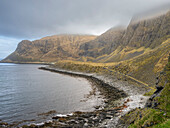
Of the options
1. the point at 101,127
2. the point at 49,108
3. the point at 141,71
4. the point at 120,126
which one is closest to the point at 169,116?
the point at 120,126

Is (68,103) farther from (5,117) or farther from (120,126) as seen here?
(120,126)

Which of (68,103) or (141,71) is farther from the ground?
(141,71)

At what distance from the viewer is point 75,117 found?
28.7 m

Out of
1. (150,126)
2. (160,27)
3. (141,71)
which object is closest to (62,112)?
(150,126)

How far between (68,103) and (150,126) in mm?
29333

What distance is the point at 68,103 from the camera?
4053 cm

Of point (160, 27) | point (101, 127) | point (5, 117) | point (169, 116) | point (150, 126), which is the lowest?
point (5, 117)

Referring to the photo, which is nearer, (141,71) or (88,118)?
(88,118)

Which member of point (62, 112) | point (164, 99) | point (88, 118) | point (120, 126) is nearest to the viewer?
point (164, 99)

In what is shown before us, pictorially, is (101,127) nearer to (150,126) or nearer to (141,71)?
(150,126)

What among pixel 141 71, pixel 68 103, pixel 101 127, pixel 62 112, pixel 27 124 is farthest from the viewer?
pixel 141 71

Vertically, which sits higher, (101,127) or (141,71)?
(141,71)

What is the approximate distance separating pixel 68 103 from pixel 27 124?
16061 mm

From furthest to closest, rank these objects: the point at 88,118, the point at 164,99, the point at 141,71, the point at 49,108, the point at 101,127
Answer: the point at 141,71
the point at 49,108
the point at 88,118
the point at 101,127
the point at 164,99
